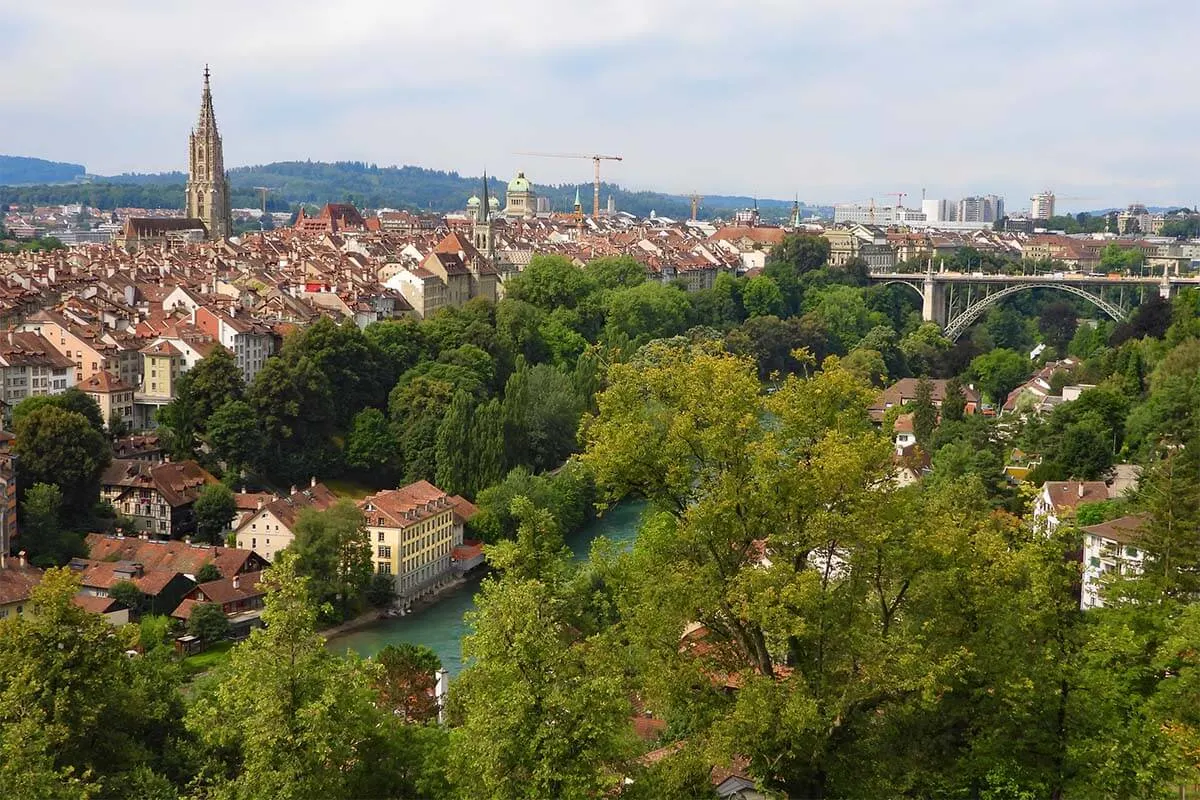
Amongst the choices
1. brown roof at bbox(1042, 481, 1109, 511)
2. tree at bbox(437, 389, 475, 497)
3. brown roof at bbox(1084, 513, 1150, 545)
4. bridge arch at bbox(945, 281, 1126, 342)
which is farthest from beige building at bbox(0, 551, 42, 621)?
bridge arch at bbox(945, 281, 1126, 342)

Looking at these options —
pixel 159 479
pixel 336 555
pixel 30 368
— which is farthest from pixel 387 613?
pixel 30 368

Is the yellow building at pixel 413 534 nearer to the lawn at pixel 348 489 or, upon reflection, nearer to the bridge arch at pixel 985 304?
the lawn at pixel 348 489

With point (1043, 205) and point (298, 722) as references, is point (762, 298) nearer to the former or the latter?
point (298, 722)

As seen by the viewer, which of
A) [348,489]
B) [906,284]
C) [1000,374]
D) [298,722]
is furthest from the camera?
[906,284]

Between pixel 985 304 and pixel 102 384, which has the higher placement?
pixel 985 304

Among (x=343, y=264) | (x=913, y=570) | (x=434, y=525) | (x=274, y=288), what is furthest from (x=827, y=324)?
(x=913, y=570)

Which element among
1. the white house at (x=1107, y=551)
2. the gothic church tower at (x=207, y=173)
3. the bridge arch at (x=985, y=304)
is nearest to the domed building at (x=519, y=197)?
the gothic church tower at (x=207, y=173)

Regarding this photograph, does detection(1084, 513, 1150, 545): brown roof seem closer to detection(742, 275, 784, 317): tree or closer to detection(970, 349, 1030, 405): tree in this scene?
detection(970, 349, 1030, 405): tree
